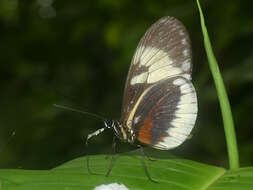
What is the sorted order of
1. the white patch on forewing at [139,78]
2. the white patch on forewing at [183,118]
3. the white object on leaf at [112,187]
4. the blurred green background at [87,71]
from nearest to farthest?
the white object on leaf at [112,187]
the white patch on forewing at [183,118]
the white patch on forewing at [139,78]
the blurred green background at [87,71]

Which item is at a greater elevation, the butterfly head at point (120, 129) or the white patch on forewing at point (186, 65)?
the white patch on forewing at point (186, 65)

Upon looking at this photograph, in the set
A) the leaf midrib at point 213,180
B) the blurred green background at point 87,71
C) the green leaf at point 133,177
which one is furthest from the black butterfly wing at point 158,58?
the blurred green background at point 87,71

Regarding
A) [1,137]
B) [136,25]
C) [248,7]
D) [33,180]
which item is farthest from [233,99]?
[33,180]

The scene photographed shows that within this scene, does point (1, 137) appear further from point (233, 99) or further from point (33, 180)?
point (33, 180)

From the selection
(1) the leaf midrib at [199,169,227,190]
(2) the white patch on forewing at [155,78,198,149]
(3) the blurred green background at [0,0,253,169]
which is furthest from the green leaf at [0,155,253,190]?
(3) the blurred green background at [0,0,253,169]

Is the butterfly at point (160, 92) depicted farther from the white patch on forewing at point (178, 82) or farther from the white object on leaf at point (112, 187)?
the white object on leaf at point (112, 187)

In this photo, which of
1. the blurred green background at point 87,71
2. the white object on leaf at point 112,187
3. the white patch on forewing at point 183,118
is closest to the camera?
the white object on leaf at point 112,187

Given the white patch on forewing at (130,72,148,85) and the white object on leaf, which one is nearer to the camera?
the white object on leaf

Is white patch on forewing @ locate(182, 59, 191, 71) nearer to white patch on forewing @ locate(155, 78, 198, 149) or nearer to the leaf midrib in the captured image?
white patch on forewing @ locate(155, 78, 198, 149)
